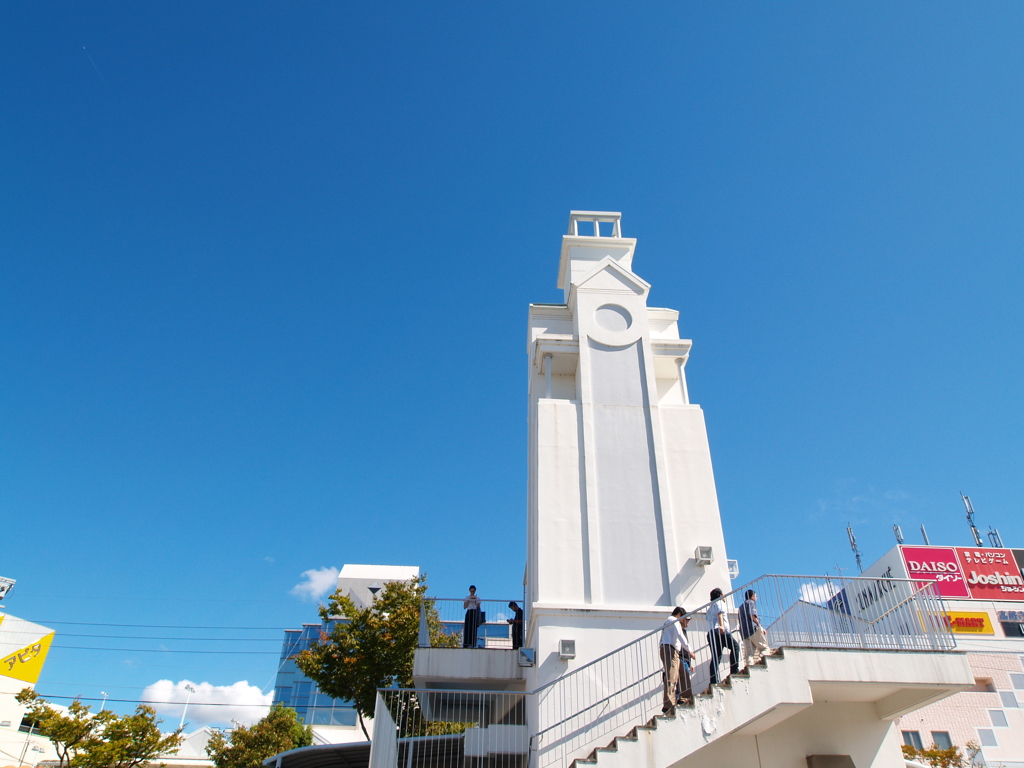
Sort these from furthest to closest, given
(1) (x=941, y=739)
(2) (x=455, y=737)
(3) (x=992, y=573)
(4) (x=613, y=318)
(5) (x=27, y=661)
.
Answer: (5) (x=27, y=661), (3) (x=992, y=573), (1) (x=941, y=739), (4) (x=613, y=318), (2) (x=455, y=737)

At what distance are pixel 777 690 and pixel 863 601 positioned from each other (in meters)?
3.48

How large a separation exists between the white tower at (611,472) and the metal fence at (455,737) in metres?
1.50

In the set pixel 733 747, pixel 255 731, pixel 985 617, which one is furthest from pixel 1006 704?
pixel 255 731

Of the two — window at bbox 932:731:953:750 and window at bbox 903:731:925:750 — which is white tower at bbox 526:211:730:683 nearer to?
window at bbox 903:731:925:750

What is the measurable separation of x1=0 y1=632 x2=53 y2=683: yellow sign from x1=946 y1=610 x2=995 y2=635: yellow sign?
2506 inches

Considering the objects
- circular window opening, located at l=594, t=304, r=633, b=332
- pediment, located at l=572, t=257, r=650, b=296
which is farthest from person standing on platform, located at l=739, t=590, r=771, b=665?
pediment, located at l=572, t=257, r=650, b=296

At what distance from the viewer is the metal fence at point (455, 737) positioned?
1205 cm

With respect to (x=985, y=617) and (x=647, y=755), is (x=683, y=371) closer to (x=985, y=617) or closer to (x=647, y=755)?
(x=647, y=755)

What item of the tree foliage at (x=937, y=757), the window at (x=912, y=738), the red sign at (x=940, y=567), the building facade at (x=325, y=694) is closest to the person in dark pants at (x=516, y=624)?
the building facade at (x=325, y=694)

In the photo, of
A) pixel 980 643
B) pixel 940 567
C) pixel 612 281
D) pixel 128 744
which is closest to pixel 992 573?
pixel 940 567

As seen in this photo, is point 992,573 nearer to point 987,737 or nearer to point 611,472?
point 987,737

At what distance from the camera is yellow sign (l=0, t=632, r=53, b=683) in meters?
46.2

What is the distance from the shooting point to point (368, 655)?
24344 mm

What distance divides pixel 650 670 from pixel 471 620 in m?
4.95
